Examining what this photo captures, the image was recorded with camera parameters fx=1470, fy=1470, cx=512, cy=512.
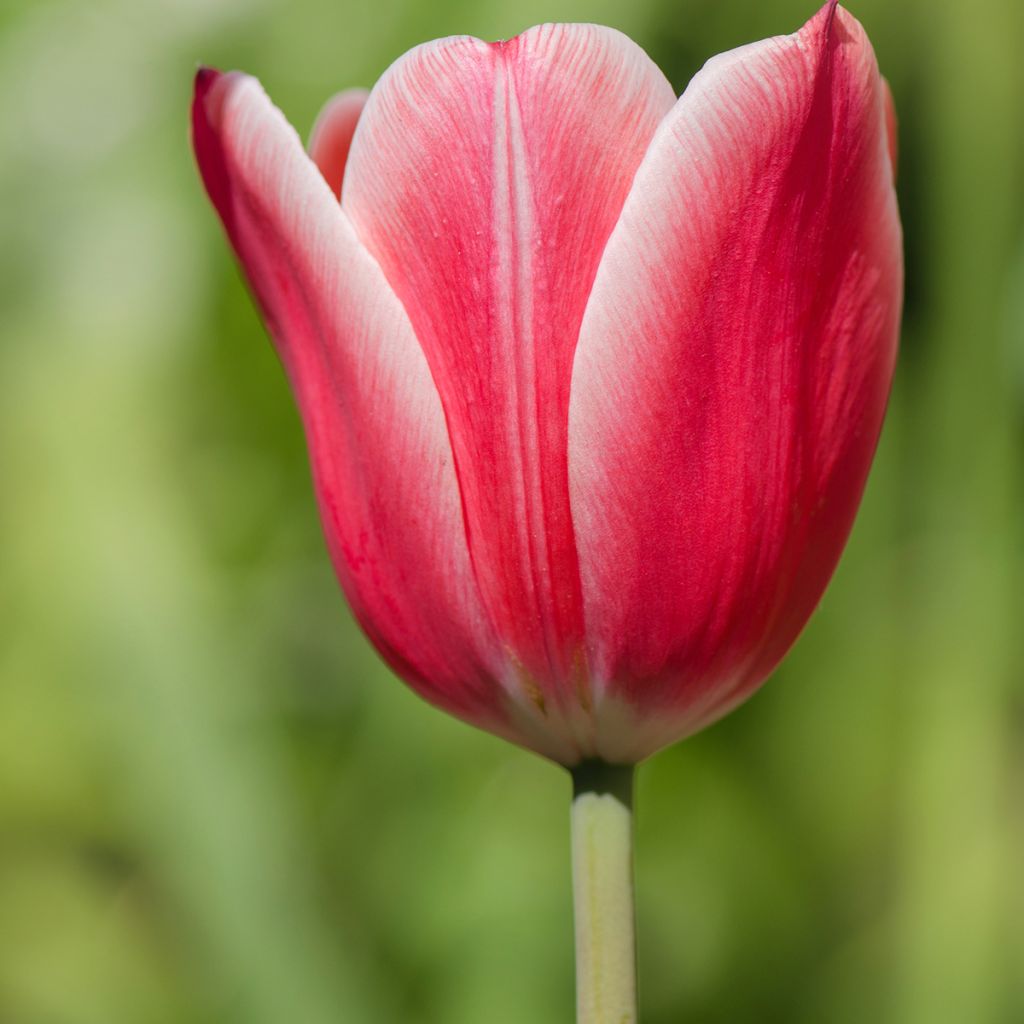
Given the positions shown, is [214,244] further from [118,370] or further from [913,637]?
[913,637]

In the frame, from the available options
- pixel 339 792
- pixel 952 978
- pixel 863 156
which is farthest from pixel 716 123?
pixel 339 792

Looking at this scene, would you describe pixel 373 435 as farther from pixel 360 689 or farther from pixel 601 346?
pixel 360 689

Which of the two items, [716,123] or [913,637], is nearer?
[716,123]

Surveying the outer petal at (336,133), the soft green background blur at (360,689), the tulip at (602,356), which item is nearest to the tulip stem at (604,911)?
the tulip at (602,356)

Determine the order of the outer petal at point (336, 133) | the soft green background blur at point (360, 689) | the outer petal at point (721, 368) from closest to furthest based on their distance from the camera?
the outer petal at point (721, 368)
the outer petal at point (336, 133)
the soft green background blur at point (360, 689)

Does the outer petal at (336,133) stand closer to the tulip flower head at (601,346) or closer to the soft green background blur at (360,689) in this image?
the tulip flower head at (601,346)

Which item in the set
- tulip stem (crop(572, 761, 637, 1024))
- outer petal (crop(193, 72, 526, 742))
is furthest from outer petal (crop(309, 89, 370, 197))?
tulip stem (crop(572, 761, 637, 1024))

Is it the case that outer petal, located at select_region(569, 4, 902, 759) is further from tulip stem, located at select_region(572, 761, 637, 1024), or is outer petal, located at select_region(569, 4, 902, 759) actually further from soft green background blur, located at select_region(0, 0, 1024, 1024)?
soft green background blur, located at select_region(0, 0, 1024, 1024)

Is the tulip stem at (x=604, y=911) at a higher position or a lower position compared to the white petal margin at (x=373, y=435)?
lower
